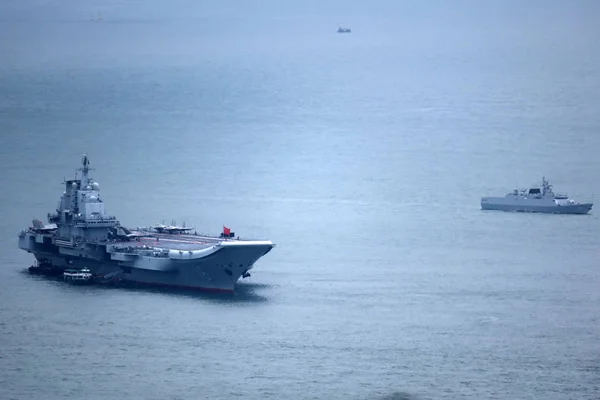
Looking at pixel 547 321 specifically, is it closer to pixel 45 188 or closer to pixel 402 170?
pixel 45 188

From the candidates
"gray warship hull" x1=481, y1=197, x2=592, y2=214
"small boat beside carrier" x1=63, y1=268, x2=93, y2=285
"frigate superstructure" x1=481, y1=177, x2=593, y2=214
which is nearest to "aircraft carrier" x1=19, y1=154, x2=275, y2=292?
"small boat beside carrier" x1=63, y1=268, x2=93, y2=285

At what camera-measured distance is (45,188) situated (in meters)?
61.8

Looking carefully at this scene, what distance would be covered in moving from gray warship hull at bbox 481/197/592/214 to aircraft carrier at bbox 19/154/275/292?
16.9m

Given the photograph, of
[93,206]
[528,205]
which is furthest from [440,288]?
[528,205]

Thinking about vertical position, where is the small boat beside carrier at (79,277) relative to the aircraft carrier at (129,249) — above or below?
below

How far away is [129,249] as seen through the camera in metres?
44.3

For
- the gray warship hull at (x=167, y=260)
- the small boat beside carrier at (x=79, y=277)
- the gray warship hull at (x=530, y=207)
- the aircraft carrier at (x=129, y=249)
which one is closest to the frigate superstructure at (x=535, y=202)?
the gray warship hull at (x=530, y=207)

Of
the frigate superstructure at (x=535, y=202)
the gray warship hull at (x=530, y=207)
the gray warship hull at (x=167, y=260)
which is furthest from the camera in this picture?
the frigate superstructure at (x=535, y=202)

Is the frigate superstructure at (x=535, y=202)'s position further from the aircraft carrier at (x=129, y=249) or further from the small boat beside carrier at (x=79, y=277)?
the small boat beside carrier at (x=79, y=277)

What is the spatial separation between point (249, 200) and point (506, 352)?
28468mm

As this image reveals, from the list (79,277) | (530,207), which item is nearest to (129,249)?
(79,277)

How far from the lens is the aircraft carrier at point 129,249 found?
1683 inches

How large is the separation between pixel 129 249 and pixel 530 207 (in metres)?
22.8

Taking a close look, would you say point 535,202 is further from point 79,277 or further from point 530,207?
point 79,277
